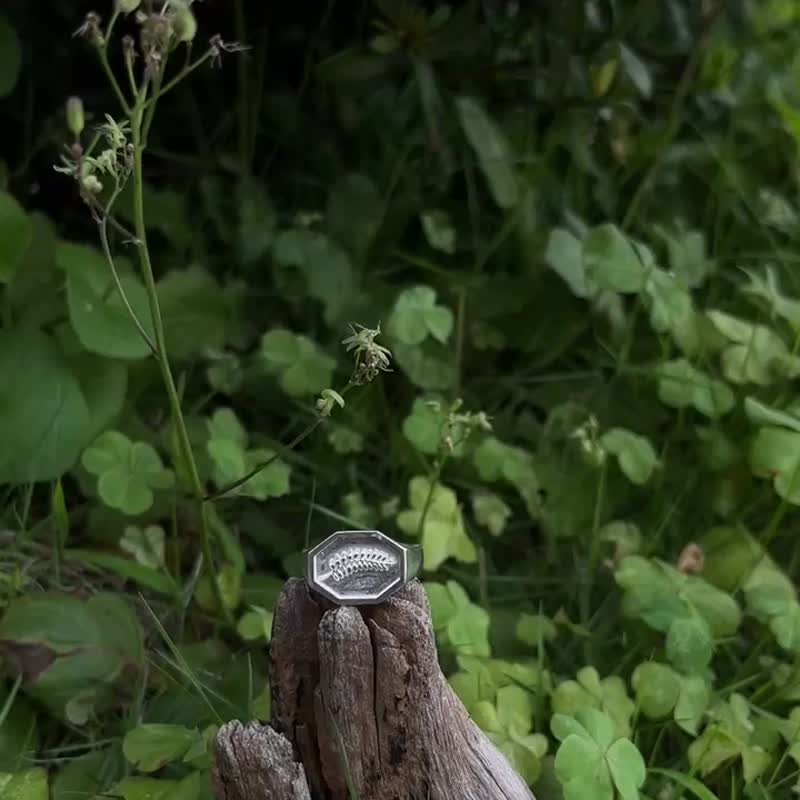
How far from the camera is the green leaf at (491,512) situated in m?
1.49

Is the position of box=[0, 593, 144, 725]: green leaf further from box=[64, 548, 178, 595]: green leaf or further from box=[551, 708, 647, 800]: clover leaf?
box=[551, 708, 647, 800]: clover leaf

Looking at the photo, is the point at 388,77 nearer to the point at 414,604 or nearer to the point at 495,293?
the point at 495,293

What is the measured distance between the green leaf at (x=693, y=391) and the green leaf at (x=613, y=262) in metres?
0.13

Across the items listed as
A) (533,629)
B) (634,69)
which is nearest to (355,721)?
(533,629)

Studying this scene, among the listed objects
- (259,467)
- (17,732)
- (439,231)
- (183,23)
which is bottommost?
(17,732)

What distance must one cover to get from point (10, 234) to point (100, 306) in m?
0.14

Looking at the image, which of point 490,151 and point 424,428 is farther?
point 490,151

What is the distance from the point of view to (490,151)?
1.84 m

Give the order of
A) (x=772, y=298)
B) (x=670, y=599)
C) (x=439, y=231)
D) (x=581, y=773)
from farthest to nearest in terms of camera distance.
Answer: (x=439, y=231) → (x=772, y=298) → (x=670, y=599) → (x=581, y=773)

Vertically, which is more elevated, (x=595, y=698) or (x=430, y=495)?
(x=430, y=495)

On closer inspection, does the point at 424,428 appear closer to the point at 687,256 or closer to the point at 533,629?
the point at 533,629

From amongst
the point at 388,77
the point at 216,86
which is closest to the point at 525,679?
the point at 388,77

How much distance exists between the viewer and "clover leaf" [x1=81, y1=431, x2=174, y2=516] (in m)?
1.31

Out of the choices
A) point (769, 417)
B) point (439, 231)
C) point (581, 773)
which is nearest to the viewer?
point (581, 773)
